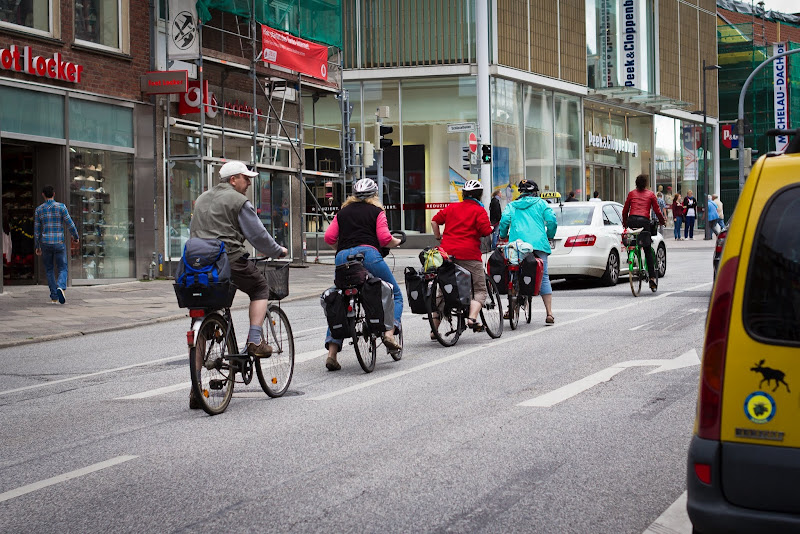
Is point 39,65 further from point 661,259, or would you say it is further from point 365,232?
point 365,232

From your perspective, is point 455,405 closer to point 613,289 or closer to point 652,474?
point 652,474

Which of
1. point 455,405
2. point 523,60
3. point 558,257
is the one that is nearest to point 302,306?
point 558,257

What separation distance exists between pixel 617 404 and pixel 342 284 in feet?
9.06

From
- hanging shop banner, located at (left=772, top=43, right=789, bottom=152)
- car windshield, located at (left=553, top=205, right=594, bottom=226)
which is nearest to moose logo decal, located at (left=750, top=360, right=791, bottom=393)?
car windshield, located at (left=553, top=205, right=594, bottom=226)

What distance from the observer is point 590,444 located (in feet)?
21.8

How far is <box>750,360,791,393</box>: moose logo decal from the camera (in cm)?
373

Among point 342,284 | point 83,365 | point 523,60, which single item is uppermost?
point 523,60

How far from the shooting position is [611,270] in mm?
20141

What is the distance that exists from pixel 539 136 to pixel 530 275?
97.2 feet

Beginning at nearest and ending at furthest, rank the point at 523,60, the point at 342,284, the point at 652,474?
the point at 652,474
the point at 342,284
the point at 523,60

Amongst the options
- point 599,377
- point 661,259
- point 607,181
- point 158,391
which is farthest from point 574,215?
point 607,181

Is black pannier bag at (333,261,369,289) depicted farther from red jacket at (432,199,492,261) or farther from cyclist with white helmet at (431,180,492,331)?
red jacket at (432,199,492,261)

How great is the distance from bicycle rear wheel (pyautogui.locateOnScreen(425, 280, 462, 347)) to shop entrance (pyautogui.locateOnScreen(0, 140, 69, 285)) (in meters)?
11.8

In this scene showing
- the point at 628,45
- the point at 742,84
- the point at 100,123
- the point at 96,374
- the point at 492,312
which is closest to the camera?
the point at 96,374
